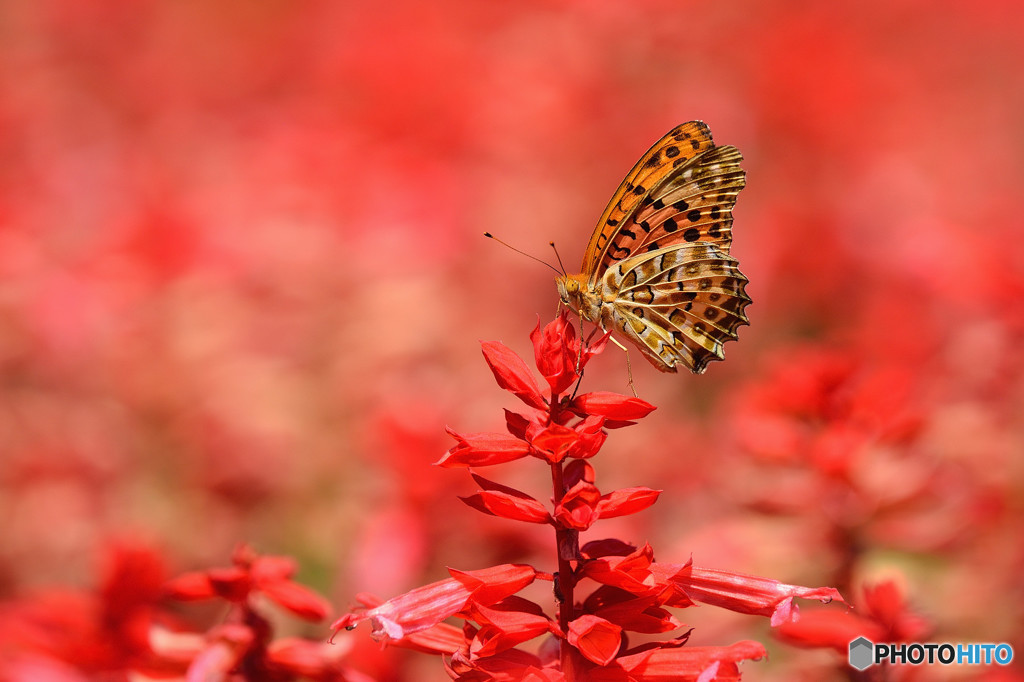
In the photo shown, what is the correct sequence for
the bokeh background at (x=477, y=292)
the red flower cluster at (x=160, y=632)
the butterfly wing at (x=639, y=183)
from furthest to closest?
the bokeh background at (x=477, y=292) < the butterfly wing at (x=639, y=183) < the red flower cluster at (x=160, y=632)

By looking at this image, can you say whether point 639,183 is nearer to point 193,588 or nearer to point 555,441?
point 555,441

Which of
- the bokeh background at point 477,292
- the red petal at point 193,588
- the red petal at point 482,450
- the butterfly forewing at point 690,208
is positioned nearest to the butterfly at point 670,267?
the butterfly forewing at point 690,208

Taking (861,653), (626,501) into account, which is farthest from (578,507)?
(861,653)

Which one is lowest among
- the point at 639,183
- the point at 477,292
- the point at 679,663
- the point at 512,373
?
the point at 679,663

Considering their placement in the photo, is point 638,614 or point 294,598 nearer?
point 638,614

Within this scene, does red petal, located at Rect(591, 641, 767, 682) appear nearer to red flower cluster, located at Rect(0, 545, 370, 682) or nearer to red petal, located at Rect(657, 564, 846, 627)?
red petal, located at Rect(657, 564, 846, 627)

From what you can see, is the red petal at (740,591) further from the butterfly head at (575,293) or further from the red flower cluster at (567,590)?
the butterfly head at (575,293)

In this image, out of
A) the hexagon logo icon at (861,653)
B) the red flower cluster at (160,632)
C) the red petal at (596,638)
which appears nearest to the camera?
the red petal at (596,638)

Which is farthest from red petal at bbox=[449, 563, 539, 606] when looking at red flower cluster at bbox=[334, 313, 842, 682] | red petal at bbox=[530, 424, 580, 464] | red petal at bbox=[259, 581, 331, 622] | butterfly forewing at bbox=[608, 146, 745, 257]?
butterfly forewing at bbox=[608, 146, 745, 257]
